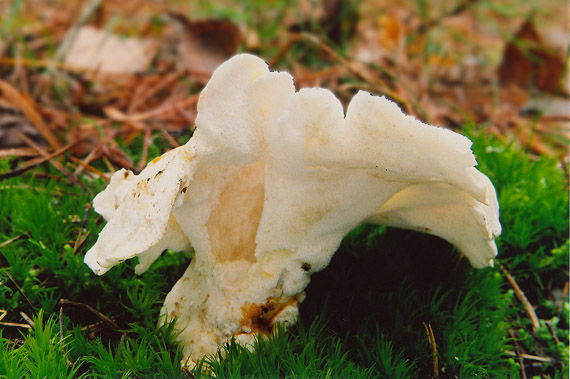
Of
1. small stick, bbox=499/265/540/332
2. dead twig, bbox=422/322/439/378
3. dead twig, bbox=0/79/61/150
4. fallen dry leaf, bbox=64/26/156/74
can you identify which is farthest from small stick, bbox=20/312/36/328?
fallen dry leaf, bbox=64/26/156/74

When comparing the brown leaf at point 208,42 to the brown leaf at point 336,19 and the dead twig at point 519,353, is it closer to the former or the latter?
the brown leaf at point 336,19

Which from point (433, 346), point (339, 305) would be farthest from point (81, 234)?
point (433, 346)

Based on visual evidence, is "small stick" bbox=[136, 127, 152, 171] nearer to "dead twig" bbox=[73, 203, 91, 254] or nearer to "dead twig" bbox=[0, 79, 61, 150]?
"dead twig" bbox=[73, 203, 91, 254]

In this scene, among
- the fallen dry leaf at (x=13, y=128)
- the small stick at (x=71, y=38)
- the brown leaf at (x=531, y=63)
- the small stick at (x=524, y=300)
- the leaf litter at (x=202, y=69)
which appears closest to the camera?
the small stick at (x=524, y=300)

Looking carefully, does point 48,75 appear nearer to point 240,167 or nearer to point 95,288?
point 95,288

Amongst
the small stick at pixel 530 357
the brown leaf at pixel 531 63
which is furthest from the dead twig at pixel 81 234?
the brown leaf at pixel 531 63

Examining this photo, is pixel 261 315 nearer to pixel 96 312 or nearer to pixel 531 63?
pixel 96 312
